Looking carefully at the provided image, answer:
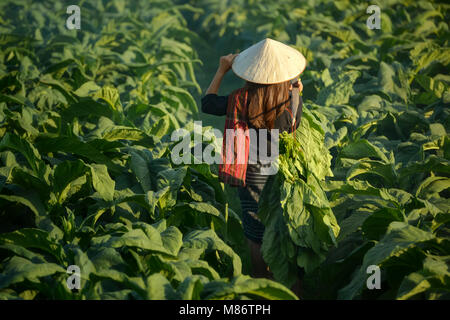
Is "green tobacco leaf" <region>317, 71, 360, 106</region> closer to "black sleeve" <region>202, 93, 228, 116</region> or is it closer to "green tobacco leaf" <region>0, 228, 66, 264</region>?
"black sleeve" <region>202, 93, 228, 116</region>

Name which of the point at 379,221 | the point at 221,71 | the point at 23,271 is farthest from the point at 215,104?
the point at 23,271

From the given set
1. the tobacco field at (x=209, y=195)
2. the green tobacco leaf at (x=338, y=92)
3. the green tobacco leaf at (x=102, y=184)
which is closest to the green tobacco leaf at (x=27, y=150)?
the tobacco field at (x=209, y=195)

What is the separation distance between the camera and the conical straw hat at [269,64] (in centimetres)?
363

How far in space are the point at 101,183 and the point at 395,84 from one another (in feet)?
12.8

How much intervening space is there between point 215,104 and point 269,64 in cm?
45

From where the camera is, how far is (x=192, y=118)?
268 inches

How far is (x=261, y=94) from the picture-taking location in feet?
12.2

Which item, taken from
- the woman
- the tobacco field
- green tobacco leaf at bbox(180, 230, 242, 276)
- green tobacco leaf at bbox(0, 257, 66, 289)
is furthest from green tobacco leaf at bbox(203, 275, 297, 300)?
the woman

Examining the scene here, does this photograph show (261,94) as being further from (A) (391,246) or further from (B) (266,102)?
(A) (391,246)

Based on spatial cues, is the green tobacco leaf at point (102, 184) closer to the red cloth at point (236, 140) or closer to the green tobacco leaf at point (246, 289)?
the red cloth at point (236, 140)

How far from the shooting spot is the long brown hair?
3.71m
